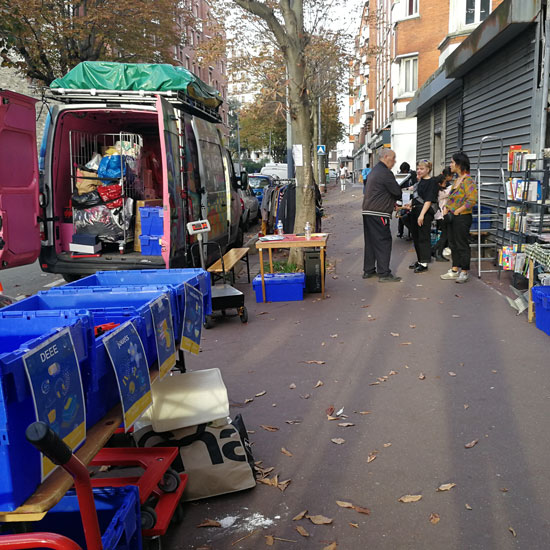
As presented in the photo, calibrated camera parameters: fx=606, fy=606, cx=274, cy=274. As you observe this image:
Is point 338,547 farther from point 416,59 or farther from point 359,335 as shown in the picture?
point 416,59

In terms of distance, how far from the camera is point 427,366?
5957mm

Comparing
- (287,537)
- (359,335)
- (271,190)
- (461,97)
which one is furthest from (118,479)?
(461,97)

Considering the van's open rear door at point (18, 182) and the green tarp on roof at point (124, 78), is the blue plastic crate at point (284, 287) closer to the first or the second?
the green tarp on roof at point (124, 78)

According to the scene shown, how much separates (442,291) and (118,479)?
719 cm

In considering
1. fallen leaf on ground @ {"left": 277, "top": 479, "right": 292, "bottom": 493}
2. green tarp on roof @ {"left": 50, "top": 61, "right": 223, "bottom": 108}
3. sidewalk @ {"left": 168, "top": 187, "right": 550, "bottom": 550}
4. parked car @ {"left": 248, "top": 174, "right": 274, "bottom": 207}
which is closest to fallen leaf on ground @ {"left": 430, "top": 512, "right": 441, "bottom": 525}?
sidewalk @ {"left": 168, "top": 187, "right": 550, "bottom": 550}

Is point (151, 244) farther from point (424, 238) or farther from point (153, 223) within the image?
point (424, 238)

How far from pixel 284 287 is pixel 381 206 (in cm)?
218

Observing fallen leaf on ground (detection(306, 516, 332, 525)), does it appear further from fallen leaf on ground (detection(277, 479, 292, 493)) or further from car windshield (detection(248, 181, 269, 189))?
car windshield (detection(248, 181, 269, 189))

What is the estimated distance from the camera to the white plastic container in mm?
3742

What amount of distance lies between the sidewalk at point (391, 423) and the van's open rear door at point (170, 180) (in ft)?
4.67

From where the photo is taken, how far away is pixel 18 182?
7.68 m

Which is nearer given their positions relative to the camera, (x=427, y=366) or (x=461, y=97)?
(x=427, y=366)

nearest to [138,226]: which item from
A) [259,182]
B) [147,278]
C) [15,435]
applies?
[147,278]

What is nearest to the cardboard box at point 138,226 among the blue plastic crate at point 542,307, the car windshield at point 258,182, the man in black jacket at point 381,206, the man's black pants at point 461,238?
the man in black jacket at point 381,206
